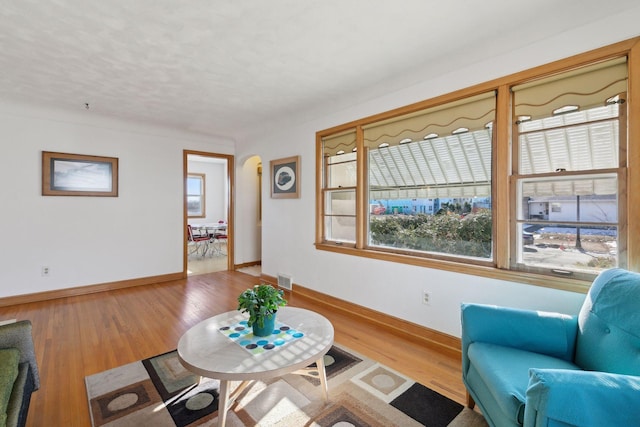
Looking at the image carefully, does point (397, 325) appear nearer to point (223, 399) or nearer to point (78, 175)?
point (223, 399)

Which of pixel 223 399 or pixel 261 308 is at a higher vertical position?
pixel 261 308

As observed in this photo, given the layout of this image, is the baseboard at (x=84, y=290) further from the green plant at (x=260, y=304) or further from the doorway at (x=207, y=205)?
the green plant at (x=260, y=304)

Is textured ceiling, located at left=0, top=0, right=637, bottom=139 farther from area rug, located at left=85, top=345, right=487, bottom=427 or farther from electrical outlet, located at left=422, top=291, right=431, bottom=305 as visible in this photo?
area rug, located at left=85, top=345, right=487, bottom=427

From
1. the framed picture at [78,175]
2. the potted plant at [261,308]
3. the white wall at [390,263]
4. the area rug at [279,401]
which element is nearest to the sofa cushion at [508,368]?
the area rug at [279,401]

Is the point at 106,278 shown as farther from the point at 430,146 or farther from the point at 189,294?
the point at 430,146

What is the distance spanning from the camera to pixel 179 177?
5078 mm

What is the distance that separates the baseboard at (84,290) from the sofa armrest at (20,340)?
3039mm

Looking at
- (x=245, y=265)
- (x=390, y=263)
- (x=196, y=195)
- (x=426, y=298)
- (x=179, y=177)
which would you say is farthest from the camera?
(x=196, y=195)

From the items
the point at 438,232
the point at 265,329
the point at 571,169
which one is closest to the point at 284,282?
the point at 438,232

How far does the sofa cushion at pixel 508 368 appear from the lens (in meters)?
1.22

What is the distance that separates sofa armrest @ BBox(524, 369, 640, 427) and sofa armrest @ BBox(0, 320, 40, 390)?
7.81ft

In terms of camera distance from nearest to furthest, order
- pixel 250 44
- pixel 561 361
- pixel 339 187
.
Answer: pixel 561 361
pixel 250 44
pixel 339 187

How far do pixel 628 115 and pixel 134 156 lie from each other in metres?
5.52

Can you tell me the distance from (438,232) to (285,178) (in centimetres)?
237
